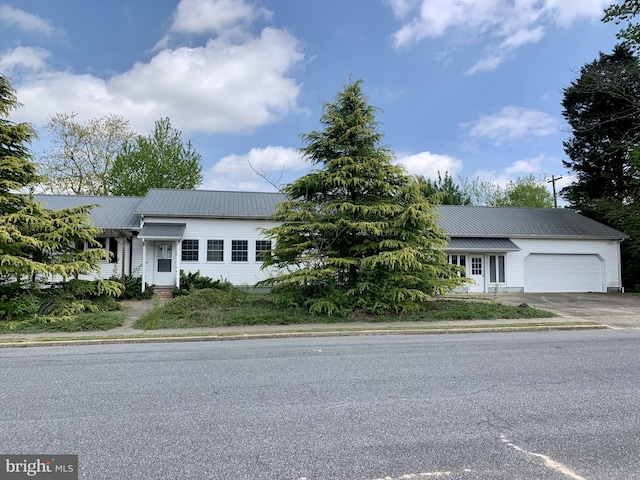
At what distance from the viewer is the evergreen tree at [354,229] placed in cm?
1213

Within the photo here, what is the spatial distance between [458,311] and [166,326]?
867 cm

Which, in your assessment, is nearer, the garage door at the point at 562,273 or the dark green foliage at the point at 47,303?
the dark green foliage at the point at 47,303

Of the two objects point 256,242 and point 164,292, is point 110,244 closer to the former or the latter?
point 164,292

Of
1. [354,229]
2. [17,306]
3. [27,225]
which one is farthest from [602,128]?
[17,306]

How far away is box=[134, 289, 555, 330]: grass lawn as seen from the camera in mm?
11195

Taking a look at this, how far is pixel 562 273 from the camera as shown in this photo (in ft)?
74.1

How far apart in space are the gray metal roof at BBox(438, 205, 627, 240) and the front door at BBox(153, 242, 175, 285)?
14223 mm

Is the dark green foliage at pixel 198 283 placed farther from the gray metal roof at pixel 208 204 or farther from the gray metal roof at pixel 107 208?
the gray metal roof at pixel 107 208

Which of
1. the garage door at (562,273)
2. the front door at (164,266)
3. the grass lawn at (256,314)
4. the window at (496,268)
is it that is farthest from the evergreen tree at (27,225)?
the garage door at (562,273)

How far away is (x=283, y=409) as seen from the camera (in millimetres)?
4520

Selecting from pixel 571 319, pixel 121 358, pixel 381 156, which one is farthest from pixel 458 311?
pixel 121 358

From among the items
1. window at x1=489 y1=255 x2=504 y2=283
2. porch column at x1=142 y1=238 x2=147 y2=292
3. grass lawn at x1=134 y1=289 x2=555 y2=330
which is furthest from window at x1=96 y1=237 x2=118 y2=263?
window at x1=489 y1=255 x2=504 y2=283

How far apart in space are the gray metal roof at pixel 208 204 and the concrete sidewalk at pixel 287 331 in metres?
8.79

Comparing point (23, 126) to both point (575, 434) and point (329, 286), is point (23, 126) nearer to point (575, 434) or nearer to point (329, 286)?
point (329, 286)
